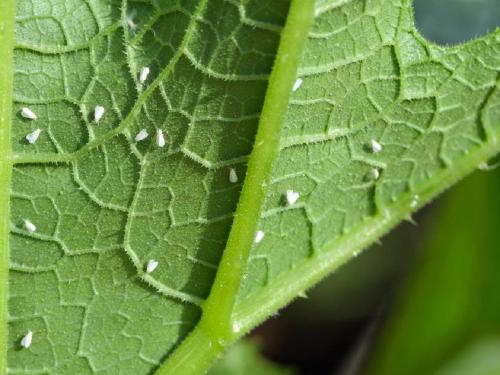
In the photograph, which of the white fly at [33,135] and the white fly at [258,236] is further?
the white fly at [258,236]

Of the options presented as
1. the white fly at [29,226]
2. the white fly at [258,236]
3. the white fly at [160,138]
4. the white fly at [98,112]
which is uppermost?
the white fly at [98,112]

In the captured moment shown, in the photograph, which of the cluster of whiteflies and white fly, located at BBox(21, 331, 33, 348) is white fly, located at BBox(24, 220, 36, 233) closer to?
the cluster of whiteflies

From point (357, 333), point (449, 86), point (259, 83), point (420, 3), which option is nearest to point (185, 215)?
point (259, 83)

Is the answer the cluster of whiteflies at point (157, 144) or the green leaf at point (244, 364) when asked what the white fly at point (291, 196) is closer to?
the cluster of whiteflies at point (157, 144)

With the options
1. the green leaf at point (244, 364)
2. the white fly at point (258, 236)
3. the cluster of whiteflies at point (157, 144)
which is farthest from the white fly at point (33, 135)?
the green leaf at point (244, 364)

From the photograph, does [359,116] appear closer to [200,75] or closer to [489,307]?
→ [200,75]

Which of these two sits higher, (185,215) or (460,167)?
(460,167)
